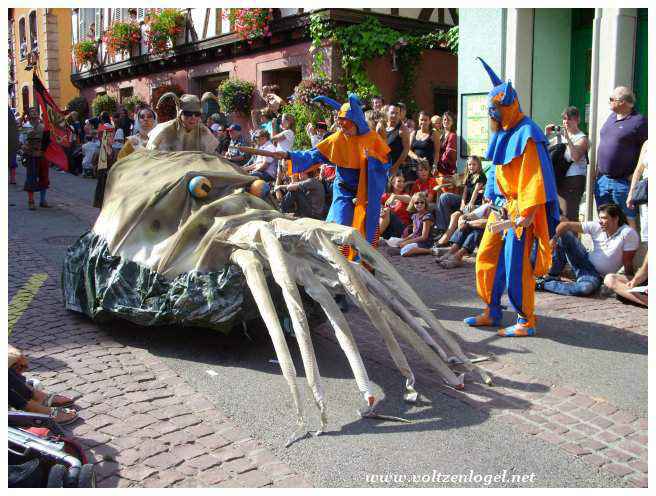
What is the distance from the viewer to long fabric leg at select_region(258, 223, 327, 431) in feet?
12.3

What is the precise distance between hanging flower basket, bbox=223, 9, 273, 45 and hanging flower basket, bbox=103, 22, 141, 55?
23.5 feet

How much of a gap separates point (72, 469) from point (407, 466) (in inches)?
60.6

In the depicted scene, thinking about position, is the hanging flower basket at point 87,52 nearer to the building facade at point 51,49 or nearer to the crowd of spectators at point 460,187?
the building facade at point 51,49

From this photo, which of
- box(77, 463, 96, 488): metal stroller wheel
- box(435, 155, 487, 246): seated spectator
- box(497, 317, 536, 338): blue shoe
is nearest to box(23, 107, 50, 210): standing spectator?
box(435, 155, 487, 246): seated spectator

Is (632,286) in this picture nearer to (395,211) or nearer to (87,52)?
(395,211)

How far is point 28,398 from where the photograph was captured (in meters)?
3.78

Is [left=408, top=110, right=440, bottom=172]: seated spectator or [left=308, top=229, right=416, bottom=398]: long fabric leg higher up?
[left=408, top=110, right=440, bottom=172]: seated spectator

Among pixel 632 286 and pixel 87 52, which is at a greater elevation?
pixel 87 52

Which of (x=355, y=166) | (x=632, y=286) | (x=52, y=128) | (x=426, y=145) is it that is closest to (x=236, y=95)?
(x=52, y=128)

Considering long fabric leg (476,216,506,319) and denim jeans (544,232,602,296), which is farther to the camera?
denim jeans (544,232,602,296)

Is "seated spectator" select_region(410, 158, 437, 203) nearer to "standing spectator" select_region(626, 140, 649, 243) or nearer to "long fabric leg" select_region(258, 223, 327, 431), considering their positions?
"standing spectator" select_region(626, 140, 649, 243)

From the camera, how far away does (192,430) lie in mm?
3822

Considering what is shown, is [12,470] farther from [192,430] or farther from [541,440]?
[541,440]

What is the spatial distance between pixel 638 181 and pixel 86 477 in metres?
6.20
